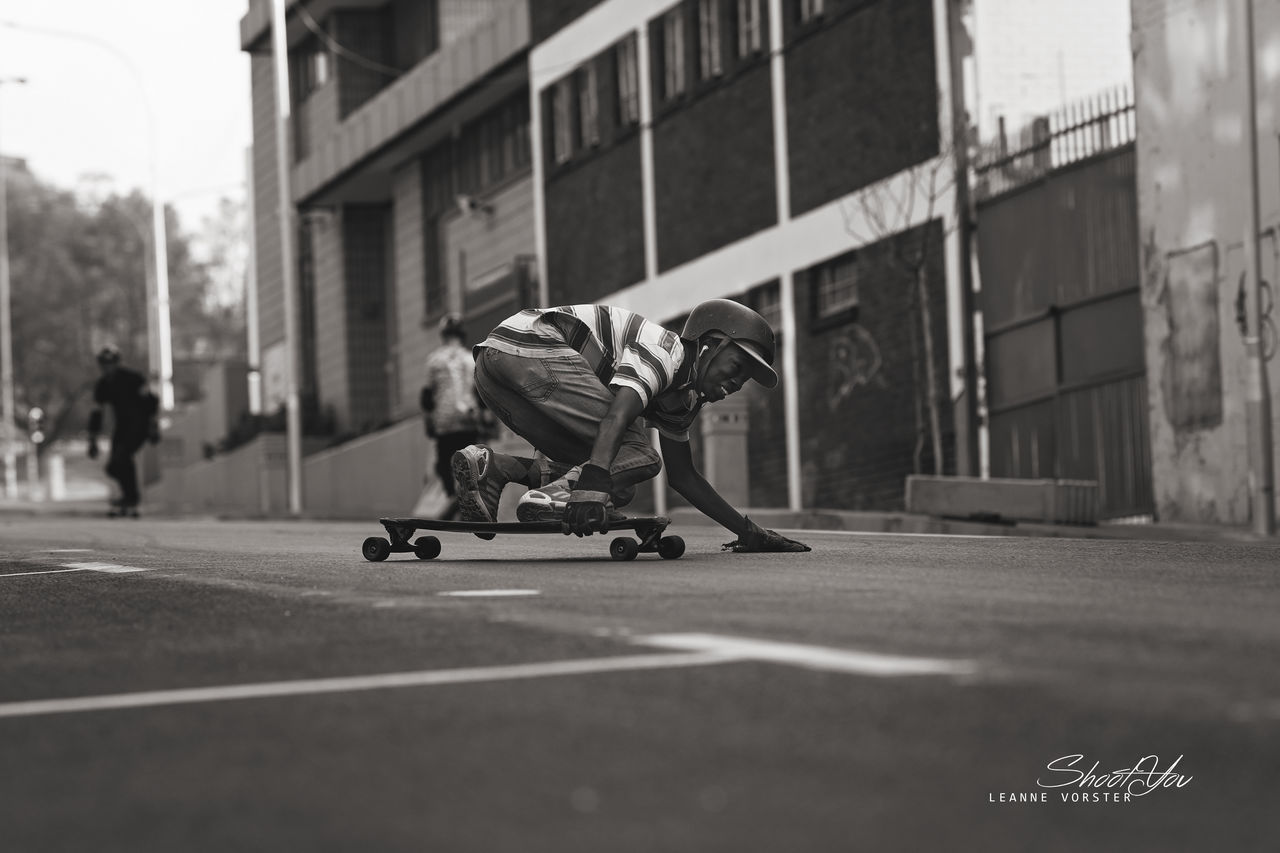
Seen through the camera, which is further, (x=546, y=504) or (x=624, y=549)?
(x=624, y=549)

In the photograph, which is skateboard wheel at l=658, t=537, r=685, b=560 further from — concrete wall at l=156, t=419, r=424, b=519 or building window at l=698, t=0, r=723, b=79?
building window at l=698, t=0, r=723, b=79

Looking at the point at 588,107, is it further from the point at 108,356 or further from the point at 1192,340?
the point at 1192,340

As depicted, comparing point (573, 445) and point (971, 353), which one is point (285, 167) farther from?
point (573, 445)

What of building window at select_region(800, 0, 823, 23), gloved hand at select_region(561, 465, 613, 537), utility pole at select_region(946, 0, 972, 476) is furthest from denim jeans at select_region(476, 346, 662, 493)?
building window at select_region(800, 0, 823, 23)

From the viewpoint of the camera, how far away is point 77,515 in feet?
111

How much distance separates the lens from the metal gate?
20.7 m

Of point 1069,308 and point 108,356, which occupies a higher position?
point 108,356

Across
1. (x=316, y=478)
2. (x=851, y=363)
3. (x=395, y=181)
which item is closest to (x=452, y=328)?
(x=851, y=363)

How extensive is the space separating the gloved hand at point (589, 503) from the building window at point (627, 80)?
75.8 ft

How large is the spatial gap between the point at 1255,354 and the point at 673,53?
16.4 m

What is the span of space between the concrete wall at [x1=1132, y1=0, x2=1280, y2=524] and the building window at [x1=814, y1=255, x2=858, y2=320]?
22.8 ft

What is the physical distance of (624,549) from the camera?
34.8 feet

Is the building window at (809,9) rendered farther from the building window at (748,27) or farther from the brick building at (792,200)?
the building window at (748,27)

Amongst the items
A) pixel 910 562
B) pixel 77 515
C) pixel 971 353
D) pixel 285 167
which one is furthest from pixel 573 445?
pixel 285 167
